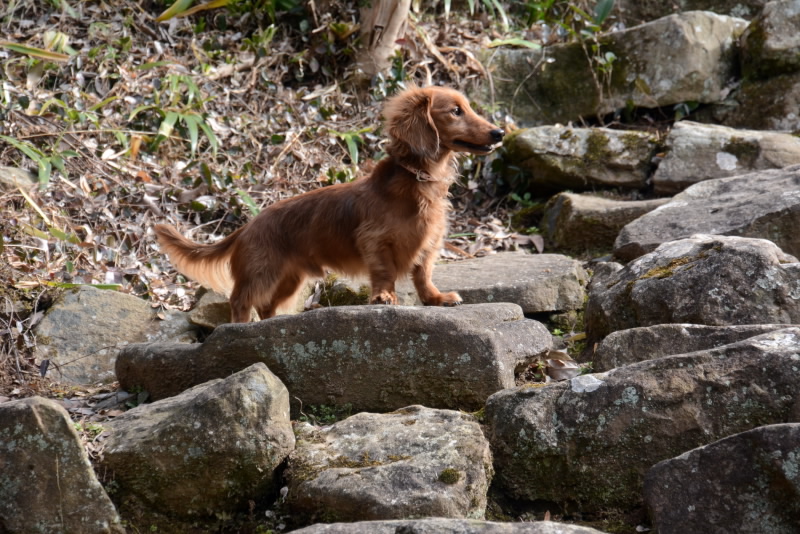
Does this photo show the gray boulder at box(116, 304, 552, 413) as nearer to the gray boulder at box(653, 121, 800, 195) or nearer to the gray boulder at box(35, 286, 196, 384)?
the gray boulder at box(35, 286, 196, 384)

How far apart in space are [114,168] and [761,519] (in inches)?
221

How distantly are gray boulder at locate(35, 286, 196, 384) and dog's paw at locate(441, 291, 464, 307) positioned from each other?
1628mm

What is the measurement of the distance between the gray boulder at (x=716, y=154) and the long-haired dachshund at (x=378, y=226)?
7.06ft

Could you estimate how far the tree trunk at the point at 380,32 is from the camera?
316 inches

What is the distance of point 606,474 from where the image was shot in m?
3.09

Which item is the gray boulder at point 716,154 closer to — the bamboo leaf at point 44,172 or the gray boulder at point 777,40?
the gray boulder at point 777,40

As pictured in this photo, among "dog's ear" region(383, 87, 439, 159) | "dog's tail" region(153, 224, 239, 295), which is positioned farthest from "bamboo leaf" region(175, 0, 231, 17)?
"dog's ear" region(383, 87, 439, 159)

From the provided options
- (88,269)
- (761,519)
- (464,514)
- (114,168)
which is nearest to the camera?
(761,519)

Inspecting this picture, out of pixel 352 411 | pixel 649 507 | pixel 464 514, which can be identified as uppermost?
pixel 649 507

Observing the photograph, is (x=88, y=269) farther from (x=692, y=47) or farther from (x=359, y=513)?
(x=692, y=47)

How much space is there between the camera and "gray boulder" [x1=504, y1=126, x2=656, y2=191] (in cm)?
695

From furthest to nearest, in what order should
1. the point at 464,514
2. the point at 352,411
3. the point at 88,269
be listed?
the point at 88,269
the point at 352,411
the point at 464,514

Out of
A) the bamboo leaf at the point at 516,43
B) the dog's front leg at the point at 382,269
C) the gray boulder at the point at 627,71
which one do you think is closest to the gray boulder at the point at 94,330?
the dog's front leg at the point at 382,269

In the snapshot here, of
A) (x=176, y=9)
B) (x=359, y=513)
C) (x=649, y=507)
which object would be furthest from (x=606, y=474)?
(x=176, y=9)
